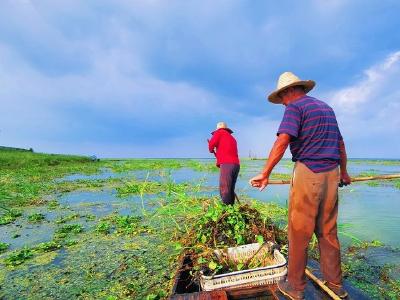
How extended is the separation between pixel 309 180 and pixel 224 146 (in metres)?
4.69

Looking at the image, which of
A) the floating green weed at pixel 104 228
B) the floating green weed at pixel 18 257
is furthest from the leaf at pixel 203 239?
the floating green weed at pixel 104 228

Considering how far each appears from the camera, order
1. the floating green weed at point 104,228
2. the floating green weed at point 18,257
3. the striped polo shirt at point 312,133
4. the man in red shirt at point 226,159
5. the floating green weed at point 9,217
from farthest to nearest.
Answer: the floating green weed at point 9,217
the floating green weed at point 104,228
the man in red shirt at point 226,159
the floating green weed at point 18,257
the striped polo shirt at point 312,133

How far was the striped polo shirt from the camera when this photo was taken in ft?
11.1

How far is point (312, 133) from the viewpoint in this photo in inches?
134

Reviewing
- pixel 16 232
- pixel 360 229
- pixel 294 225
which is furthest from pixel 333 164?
pixel 16 232

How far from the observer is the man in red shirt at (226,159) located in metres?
7.87

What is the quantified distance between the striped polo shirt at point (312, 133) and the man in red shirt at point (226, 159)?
14.6 ft

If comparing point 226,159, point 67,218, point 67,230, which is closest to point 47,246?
point 67,230

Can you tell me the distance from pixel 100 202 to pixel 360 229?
9.43 metres

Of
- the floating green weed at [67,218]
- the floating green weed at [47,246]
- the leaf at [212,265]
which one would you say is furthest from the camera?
the floating green weed at [67,218]

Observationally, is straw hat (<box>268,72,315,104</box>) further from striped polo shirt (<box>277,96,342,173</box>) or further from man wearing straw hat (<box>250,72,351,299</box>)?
striped polo shirt (<box>277,96,342,173</box>)

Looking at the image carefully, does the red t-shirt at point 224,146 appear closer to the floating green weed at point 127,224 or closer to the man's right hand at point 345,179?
the floating green weed at point 127,224

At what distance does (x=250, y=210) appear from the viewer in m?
5.65

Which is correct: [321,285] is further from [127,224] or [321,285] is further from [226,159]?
[127,224]
